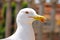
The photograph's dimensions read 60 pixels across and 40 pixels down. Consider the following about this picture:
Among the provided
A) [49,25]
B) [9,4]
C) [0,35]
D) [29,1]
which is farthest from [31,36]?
[49,25]

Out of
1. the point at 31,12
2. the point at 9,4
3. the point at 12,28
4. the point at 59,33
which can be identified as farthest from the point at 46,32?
the point at 31,12

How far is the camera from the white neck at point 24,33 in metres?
1.33

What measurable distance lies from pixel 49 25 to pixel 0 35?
75 centimetres

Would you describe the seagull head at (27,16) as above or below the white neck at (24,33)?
above

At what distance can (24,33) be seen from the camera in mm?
1340

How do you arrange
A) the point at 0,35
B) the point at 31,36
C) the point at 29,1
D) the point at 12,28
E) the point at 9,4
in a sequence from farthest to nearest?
the point at 12,28 → the point at 0,35 → the point at 9,4 → the point at 29,1 → the point at 31,36

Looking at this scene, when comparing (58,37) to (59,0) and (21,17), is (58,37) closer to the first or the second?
(59,0)

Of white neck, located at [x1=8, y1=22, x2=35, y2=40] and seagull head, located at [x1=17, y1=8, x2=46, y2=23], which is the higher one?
seagull head, located at [x1=17, y1=8, x2=46, y2=23]

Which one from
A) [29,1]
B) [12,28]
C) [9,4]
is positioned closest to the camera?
[29,1]

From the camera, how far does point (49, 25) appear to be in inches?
136

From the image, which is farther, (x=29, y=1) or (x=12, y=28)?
(x=12, y=28)

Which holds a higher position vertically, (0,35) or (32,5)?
(32,5)

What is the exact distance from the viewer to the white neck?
4.35ft

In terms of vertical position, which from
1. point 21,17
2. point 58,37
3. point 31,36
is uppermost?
point 21,17
